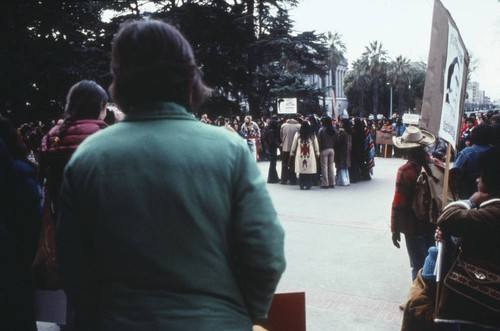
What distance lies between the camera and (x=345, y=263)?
5977mm

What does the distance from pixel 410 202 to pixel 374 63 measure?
267 feet

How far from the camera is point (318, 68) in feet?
94.8

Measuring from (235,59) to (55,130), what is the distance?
85.4 feet

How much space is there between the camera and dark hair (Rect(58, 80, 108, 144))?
9.54 ft

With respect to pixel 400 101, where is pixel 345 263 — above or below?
below

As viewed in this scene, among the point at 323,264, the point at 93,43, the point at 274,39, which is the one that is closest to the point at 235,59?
the point at 274,39

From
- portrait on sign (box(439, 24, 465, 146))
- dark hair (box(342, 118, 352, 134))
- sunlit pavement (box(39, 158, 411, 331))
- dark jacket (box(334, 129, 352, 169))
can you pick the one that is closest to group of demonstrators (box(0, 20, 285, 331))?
sunlit pavement (box(39, 158, 411, 331))

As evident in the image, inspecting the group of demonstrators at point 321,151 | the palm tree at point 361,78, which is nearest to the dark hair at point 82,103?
the group of demonstrators at point 321,151

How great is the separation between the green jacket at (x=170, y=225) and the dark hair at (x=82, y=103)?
1564mm

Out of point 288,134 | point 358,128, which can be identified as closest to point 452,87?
point 288,134

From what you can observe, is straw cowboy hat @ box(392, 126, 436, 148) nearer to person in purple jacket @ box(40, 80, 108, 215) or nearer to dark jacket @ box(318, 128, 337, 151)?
person in purple jacket @ box(40, 80, 108, 215)

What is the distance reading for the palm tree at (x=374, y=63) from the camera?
80000 millimetres

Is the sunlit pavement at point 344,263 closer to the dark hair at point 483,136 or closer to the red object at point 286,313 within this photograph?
the red object at point 286,313

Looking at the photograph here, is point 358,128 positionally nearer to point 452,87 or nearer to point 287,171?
point 287,171
